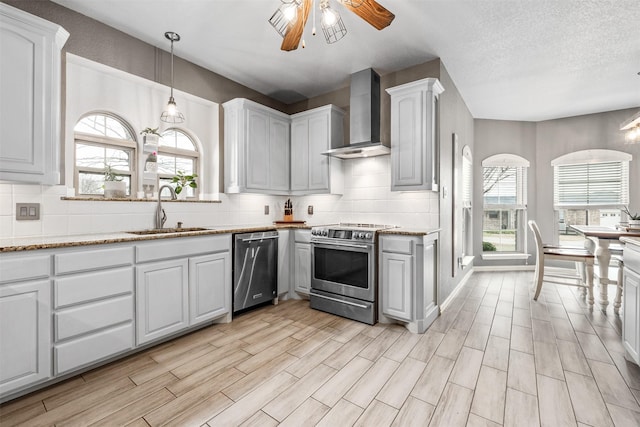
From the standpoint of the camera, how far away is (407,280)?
105 inches

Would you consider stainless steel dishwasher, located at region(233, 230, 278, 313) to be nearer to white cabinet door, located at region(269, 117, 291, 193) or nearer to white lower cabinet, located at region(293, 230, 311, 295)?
white lower cabinet, located at region(293, 230, 311, 295)

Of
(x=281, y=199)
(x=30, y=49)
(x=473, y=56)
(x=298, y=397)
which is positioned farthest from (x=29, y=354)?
(x=473, y=56)

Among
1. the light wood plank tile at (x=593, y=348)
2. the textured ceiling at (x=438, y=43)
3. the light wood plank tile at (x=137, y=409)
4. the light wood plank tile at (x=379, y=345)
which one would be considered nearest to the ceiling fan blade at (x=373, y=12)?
the textured ceiling at (x=438, y=43)

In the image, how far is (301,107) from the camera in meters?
4.40

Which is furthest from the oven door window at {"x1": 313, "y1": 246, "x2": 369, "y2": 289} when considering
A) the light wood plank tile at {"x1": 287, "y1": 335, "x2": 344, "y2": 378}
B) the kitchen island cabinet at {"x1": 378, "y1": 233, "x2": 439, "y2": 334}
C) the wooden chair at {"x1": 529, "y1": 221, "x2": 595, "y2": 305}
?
the wooden chair at {"x1": 529, "y1": 221, "x2": 595, "y2": 305}

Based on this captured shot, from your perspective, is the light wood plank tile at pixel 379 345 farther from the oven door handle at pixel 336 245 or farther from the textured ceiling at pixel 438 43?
the textured ceiling at pixel 438 43

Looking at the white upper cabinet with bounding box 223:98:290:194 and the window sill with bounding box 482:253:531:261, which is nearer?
the white upper cabinet with bounding box 223:98:290:194

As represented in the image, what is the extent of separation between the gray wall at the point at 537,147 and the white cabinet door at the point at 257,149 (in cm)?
387

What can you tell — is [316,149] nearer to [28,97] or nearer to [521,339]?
[28,97]

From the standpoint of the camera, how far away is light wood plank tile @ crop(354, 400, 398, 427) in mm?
1534

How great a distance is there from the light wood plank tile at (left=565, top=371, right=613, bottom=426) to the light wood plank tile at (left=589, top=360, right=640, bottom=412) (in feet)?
0.14

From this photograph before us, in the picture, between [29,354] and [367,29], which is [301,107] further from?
[29,354]

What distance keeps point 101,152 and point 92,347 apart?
176 cm

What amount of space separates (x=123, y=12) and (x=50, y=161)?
143cm
